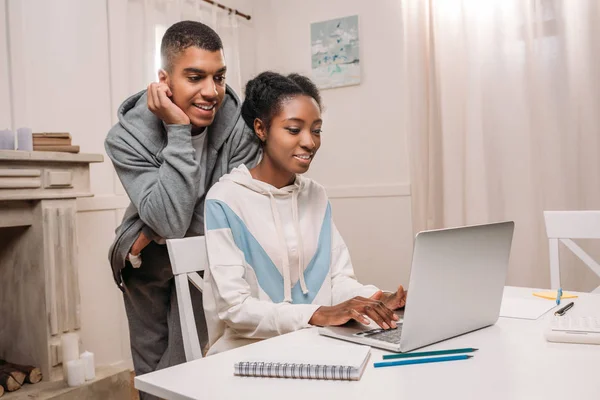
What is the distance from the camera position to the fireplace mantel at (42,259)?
7.23 ft

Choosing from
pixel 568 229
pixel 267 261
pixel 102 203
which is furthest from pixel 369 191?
pixel 267 261

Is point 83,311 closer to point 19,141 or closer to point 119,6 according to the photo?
point 19,141

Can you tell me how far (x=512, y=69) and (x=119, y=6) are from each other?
1.98m

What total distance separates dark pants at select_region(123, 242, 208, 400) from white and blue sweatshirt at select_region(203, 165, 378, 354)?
41cm

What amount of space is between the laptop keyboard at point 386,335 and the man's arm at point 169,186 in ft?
2.27

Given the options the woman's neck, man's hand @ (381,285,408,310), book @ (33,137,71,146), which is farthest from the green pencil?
book @ (33,137,71,146)

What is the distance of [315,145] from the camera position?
1.45 metres

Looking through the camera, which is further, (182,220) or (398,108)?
(398,108)

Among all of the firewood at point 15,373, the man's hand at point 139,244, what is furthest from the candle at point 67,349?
the man's hand at point 139,244

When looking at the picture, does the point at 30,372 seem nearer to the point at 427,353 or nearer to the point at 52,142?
the point at 52,142

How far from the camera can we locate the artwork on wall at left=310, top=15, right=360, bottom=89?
11.5ft

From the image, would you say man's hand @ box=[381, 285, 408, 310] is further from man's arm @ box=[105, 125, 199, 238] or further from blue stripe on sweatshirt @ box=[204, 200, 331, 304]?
man's arm @ box=[105, 125, 199, 238]

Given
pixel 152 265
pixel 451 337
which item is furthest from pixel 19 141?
pixel 451 337

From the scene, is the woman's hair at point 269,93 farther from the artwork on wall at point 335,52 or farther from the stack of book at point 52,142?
the artwork on wall at point 335,52
